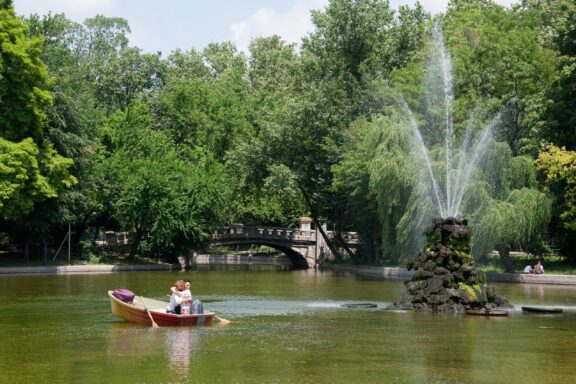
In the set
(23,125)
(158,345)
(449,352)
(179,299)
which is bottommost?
(449,352)

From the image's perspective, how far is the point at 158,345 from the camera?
82.9 feet

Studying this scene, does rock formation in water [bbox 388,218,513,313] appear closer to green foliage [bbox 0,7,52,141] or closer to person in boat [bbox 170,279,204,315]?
person in boat [bbox 170,279,204,315]

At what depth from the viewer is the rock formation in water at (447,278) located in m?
34.9

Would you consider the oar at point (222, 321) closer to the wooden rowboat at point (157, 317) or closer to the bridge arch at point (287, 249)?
the wooden rowboat at point (157, 317)

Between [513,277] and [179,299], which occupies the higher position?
[513,277]

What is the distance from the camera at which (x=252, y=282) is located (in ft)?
178

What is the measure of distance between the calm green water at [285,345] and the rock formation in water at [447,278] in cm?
144

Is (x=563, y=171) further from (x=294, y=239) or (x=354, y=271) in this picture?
(x=294, y=239)

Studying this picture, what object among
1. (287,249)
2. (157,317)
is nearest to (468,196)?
(157,317)

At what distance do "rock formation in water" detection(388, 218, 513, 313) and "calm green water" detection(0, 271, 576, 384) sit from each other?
4.72 ft

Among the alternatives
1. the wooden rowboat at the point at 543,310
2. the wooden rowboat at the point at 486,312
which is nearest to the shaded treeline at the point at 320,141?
the wooden rowboat at the point at 543,310

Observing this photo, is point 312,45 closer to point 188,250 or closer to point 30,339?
point 188,250

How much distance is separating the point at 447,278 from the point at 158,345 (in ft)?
45.0

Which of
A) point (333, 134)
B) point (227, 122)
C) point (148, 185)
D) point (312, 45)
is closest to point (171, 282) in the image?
point (148, 185)
